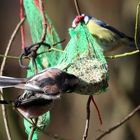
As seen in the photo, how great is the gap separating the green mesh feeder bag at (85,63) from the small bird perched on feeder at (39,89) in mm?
124

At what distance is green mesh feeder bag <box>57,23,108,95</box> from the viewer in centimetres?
219

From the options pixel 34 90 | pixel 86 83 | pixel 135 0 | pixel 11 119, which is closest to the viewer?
pixel 34 90

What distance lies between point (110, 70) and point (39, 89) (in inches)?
107

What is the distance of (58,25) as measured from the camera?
4.85 metres

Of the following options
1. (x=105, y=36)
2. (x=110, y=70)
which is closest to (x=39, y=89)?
(x=105, y=36)

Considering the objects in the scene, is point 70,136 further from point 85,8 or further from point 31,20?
point 31,20

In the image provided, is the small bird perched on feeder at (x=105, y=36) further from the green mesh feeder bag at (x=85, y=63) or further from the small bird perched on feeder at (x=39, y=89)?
the small bird perched on feeder at (x=39, y=89)

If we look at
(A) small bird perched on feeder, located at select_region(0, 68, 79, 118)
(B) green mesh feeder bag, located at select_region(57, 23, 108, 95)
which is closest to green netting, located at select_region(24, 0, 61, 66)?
(B) green mesh feeder bag, located at select_region(57, 23, 108, 95)

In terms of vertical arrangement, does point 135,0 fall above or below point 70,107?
above

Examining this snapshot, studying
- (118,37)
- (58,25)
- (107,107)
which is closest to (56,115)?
(107,107)

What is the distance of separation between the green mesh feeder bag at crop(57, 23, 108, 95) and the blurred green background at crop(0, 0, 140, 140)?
1.94 meters

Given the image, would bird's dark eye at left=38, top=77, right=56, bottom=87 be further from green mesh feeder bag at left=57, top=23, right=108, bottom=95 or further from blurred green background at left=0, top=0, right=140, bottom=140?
blurred green background at left=0, top=0, right=140, bottom=140

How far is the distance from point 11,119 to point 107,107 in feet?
3.26

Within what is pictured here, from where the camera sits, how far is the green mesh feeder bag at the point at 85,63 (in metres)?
2.19
